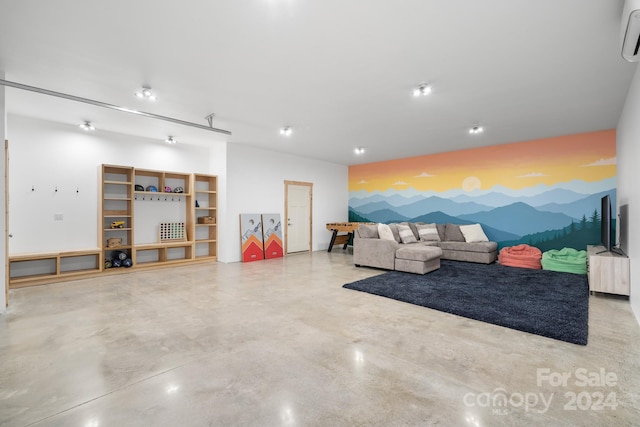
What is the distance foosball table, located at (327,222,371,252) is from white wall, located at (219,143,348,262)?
1.39 feet

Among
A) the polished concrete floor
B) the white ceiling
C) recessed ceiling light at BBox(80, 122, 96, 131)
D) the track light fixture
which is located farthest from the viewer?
recessed ceiling light at BBox(80, 122, 96, 131)

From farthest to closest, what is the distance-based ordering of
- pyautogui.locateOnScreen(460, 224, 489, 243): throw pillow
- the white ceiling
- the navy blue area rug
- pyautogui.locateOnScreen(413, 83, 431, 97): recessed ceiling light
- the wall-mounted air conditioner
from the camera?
pyautogui.locateOnScreen(460, 224, 489, 243): throw pillow
pyautogui.locateOnScreen(413, 83, 431, 97): recessed ceiling light
the navy blue area rug
the white ceiling
the wall-mounted air conditioner

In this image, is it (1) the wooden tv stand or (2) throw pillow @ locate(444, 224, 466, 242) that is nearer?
(1) the wooden tv stand

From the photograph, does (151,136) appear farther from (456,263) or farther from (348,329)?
(456,263)

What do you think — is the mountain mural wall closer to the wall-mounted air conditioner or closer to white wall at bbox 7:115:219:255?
the wall-mounted air conditioner

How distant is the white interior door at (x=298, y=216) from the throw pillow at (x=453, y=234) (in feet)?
12.8

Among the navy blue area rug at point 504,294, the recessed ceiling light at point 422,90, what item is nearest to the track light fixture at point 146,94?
the recessed ceiling light at point 422,90

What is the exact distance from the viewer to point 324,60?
316 cm

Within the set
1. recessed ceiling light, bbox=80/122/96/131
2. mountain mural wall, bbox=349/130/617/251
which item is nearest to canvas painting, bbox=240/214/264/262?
recessed ceiling light, bbox=80/122/96/131

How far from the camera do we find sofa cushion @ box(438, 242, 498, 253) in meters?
6.70

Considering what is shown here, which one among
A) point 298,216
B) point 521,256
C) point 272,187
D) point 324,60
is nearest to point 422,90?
point 324,60

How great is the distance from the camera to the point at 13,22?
101 inches

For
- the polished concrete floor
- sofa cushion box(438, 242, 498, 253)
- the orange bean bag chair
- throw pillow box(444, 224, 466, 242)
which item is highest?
throw pillow box(444, 224, 466, 242)

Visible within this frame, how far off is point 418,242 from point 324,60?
5.27 meters
